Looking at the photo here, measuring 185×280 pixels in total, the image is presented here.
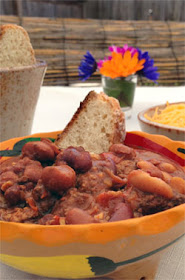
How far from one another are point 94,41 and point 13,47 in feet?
8.34

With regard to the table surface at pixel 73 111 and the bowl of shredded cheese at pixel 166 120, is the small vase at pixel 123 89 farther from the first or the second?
the bowl of shredded cheese at pixel 166 120

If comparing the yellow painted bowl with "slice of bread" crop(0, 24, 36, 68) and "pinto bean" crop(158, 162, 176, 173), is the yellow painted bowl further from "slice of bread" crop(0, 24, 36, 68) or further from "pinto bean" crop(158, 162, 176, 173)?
"slice of bread" crop(0, 24, 36, 68)

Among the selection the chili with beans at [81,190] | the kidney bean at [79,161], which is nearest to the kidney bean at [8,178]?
the chili with beans at [81,190]

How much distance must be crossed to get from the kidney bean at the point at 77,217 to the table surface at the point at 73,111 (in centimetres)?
19

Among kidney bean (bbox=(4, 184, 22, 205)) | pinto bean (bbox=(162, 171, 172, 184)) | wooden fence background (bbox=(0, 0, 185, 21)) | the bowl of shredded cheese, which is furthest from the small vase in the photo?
wooden fence background (bbox=(0, 0, 185, 21))

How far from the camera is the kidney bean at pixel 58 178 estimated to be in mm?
691

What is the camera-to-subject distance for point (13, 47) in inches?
52.8

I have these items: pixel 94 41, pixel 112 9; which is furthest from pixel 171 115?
pixel 112 9

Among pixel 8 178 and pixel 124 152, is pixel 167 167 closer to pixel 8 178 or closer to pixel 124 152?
pixel 124 152

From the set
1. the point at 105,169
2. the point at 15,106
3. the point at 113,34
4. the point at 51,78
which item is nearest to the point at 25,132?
the point at 15,106

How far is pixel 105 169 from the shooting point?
776mm

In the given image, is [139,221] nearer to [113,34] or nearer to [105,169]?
[105,169]

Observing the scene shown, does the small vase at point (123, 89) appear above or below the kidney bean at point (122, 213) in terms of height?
below

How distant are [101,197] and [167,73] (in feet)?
11.9
